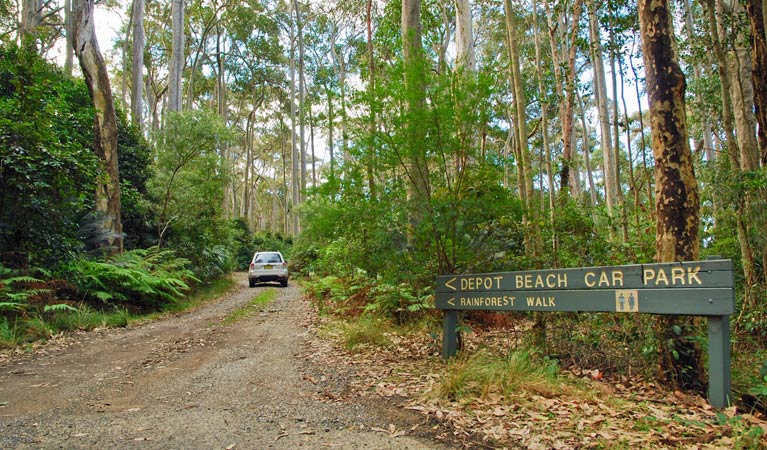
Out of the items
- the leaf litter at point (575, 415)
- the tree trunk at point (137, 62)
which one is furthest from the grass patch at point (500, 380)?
the tree trunk at point (137, 62)

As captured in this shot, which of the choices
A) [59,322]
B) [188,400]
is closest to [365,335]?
[188,400]

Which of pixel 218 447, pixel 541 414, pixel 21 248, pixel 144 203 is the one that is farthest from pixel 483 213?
pixel 144 203

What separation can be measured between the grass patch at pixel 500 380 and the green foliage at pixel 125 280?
24.5 ft

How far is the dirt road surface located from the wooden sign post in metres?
1.52

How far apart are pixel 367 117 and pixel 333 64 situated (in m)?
29.3

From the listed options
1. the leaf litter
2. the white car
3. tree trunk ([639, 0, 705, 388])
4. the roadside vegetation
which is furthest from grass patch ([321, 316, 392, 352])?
the white car

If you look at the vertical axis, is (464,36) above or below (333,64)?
below

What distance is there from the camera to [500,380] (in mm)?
4090

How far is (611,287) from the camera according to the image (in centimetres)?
374

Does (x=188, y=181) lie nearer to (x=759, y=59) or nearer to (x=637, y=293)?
(x=637, y=293)

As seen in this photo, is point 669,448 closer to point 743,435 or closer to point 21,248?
point 743,435

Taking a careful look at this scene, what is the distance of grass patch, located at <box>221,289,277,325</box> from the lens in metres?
9.49

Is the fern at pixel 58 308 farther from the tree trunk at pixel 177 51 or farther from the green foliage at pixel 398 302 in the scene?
the tree trunk at pixel 177 51

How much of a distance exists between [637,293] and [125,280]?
9537mm
